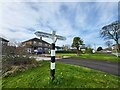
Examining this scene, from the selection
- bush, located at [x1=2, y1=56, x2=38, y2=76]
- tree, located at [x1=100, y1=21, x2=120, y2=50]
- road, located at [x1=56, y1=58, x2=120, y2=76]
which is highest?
tree, located at [x1=100, y1=21, x2=120, y2=50]

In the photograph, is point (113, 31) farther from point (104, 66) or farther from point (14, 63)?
point (14, 63)

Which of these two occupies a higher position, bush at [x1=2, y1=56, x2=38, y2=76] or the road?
bush at [x1=2, y1=56, x2=38, y2=76]

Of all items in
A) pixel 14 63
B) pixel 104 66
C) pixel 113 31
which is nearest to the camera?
pixel 14 63

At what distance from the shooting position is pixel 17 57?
20.9 feet

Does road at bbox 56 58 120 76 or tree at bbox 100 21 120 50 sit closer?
road at bbox 56 58 120 76

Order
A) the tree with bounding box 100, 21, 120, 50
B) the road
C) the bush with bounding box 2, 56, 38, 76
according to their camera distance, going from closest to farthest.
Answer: the bush with bounding box 2, 56, 38, 76 → the road → the tree with bounding box 100, 21, 120, 50

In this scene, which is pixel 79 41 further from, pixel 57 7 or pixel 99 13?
pixel 57 7

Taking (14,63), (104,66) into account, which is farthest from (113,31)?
(14,63)

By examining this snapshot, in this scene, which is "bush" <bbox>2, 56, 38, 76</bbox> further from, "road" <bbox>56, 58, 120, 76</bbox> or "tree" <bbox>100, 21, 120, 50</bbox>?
"tree" <bbox>100, 21, 120, 50</bbox>

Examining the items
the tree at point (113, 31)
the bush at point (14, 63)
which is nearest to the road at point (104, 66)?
the bush at point (14, 63)

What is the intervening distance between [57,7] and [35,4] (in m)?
1.32

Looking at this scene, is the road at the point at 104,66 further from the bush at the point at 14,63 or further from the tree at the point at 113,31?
the tree at the point at 113,31

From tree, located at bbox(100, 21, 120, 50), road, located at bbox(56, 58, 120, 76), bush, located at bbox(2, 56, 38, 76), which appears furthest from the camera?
tree, located at bbox(100, 21, 120, 50)

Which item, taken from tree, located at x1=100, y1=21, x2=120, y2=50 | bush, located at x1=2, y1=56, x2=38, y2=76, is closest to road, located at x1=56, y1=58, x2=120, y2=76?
bush, located at x1=2, y1=56, x2=38, y2=76
